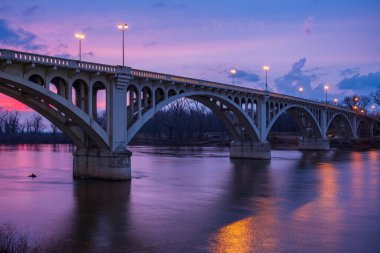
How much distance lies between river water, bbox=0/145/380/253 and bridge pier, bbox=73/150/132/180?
924 mm

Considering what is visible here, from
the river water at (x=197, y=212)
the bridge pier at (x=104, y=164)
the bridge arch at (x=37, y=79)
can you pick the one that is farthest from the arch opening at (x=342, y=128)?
the bridge arch at (x=37, y=79)

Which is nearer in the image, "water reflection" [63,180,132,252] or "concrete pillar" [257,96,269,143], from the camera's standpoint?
"water reflection" [63,180,132,252]

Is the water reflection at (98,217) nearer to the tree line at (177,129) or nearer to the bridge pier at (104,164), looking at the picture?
the bridge pier at (104,164)

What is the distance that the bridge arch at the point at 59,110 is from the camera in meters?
26.5

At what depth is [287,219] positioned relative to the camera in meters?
20.9

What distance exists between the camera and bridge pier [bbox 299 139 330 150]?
83844 millimetres

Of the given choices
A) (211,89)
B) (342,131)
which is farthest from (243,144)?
(342,131)

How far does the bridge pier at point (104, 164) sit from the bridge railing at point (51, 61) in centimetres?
608

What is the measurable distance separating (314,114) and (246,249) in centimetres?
6819

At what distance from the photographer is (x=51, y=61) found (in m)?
27.7

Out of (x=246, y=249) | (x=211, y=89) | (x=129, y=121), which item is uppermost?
(x=211, y=89)

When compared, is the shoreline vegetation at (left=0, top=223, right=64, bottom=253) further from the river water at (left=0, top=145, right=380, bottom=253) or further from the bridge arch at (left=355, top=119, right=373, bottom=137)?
the bridge arch at (left=355, top=119, right=373, bottom=137)

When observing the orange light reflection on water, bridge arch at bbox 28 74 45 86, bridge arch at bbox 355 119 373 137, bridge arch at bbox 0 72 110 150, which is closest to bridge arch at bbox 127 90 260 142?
bridge arch at bbox 0 72 110 150

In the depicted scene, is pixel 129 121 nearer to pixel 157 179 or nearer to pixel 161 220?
pixel 157 179
